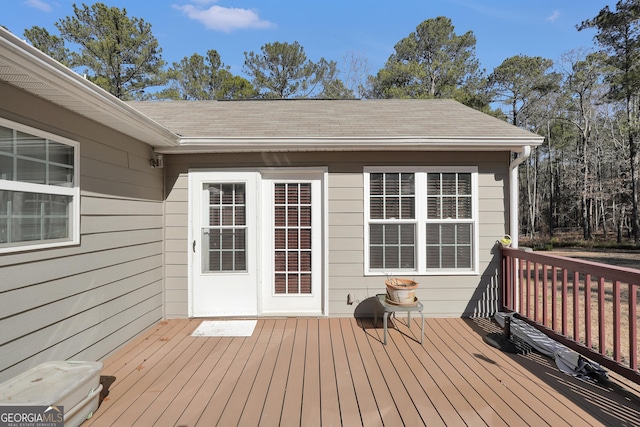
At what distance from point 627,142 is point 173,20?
2191 cm

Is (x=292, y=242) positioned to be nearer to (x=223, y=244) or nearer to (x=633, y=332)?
(x=223, y=244)

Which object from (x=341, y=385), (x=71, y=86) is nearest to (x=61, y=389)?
(x=341, y=385)

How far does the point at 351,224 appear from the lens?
12.2 ft

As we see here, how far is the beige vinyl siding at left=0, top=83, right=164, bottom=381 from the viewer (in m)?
1.97

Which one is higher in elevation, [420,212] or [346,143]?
[346,143]

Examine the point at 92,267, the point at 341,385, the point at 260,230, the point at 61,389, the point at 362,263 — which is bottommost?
the point at 341,385

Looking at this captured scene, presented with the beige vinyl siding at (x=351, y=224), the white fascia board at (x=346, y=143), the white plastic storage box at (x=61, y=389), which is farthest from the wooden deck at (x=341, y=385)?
the white fascia board at (x=346, y=143)

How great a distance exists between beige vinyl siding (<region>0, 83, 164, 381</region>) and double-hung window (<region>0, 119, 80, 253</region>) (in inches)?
2.6

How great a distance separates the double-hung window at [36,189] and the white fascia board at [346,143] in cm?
127

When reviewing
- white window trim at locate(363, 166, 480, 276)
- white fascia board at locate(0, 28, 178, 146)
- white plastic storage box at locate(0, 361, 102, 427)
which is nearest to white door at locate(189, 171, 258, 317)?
white fascia board at locate(0, 28, 178, 146)

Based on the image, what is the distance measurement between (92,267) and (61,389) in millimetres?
1180

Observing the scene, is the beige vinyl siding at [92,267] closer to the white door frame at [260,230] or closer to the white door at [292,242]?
the white door frame at [260,230]

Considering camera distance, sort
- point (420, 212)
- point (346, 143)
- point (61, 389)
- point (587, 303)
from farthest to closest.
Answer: point (420, 212), point (346, 143), point (587, 303), point (61, 389)

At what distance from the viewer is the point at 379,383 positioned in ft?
7.60
